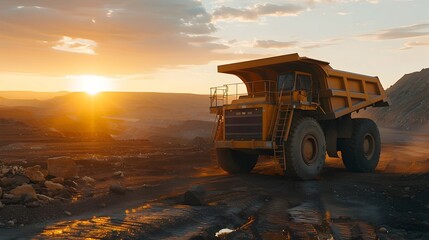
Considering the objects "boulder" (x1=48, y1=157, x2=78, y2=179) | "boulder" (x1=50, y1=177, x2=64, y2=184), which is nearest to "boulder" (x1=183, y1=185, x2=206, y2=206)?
"boulder" (x1=50, y1=177, x2=64, y2=184)

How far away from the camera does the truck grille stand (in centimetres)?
1123

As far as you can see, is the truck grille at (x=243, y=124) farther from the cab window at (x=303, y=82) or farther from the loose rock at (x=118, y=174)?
the loose rock at (x=118, y=174)

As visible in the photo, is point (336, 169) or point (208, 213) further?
point (336, 169)

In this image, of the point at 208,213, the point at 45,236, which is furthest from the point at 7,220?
the point at 208,213

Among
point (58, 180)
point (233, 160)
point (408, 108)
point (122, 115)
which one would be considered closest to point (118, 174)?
point (58, 180)

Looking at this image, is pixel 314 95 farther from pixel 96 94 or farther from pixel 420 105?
pixel 96 94

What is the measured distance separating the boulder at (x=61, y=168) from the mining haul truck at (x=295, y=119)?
3.91m

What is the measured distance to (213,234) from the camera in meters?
6.46

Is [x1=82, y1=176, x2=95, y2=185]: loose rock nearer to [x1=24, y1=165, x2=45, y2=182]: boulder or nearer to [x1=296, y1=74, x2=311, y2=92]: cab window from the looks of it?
[x1=24, y1=165, x2=45, y2=182]: boulder

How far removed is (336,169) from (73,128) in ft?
101

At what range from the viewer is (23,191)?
8.39m

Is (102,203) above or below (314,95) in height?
below

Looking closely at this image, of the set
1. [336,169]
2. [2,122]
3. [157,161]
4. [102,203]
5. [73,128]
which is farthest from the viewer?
[73,128]

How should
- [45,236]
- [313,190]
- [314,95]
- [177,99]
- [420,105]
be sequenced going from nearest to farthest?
[45,236], [313,190], [314,95], [420,105], [177,99]
